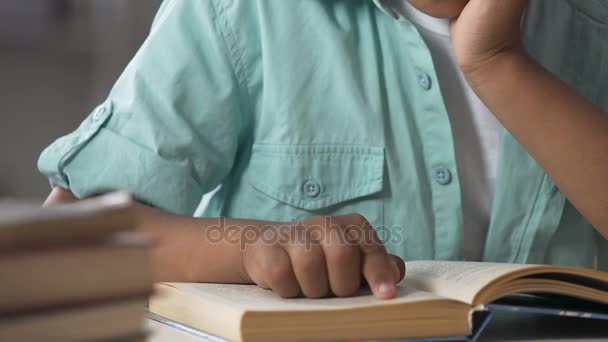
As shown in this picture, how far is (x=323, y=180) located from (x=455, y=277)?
1.17 ft

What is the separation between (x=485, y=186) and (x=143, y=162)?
1.33 feet

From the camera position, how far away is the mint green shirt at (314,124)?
2.99 feet

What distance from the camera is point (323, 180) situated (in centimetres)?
95

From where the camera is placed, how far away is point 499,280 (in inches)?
22.1

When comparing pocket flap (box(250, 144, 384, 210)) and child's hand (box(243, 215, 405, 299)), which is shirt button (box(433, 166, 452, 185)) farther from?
child's hand (box(243, 215, 405, 299))

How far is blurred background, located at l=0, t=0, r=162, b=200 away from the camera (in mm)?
2113

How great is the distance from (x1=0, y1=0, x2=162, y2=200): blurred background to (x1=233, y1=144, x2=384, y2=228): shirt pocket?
1.37 m

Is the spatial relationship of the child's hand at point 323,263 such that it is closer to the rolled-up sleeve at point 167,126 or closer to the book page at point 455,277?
the book page at point 455,277

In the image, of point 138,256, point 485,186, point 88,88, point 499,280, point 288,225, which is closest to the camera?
point 138,256

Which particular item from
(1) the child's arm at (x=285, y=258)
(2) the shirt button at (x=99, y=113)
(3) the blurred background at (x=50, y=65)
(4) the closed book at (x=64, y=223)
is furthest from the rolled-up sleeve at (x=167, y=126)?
(3) the blurred background at (x=50, y=65)

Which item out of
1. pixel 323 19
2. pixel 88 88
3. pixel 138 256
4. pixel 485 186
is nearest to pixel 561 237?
pixel 485 186

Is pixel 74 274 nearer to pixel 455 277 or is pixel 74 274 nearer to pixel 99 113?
pixel 455 277

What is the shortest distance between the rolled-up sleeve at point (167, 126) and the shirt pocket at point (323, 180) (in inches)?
2.5

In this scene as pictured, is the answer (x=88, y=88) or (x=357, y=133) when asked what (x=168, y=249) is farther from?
(x=88, y=88)
